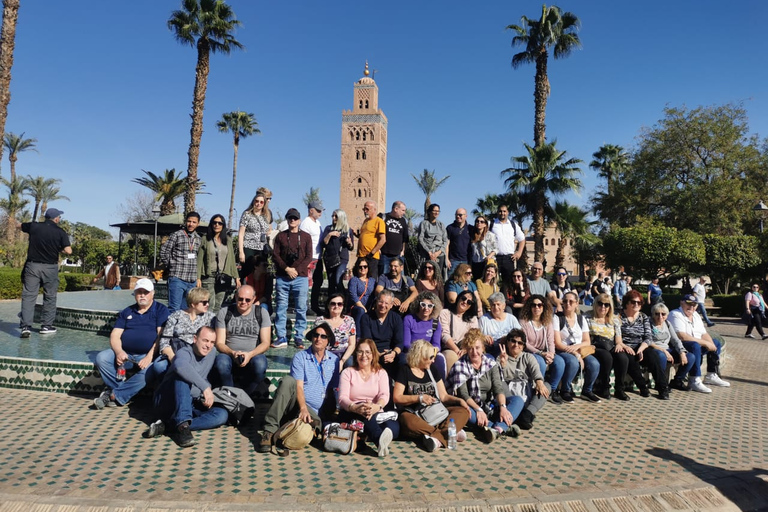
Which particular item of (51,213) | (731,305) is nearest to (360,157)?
(731,305)

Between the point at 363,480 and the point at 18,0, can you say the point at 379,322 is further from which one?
the point at 18,0

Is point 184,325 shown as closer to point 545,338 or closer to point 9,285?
point 545,338

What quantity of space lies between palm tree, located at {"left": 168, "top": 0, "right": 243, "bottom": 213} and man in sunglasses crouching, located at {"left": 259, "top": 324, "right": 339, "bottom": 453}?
1438 centimetres

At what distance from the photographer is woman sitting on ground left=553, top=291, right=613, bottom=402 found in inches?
219

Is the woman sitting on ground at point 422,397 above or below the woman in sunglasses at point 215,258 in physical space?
below

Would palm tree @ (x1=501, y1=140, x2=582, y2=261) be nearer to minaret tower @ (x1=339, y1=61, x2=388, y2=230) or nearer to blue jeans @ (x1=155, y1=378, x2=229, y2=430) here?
blue jeans @ (x1=155, y1=378, x2=229, y2=430)

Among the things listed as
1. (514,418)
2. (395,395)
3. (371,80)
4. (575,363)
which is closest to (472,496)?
(395,395)

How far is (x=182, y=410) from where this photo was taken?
3947 mm

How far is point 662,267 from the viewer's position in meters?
27.9

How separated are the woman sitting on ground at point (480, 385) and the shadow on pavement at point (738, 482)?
1361mm

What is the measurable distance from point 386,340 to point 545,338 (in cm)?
193

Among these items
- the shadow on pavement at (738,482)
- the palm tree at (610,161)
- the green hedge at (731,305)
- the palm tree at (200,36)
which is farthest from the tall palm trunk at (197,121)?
the palm tree at (610,161)

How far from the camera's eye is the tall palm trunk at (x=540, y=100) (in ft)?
65.3

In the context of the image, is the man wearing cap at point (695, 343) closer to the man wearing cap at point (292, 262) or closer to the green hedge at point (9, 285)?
the man wearing cap at point (292, 262)
